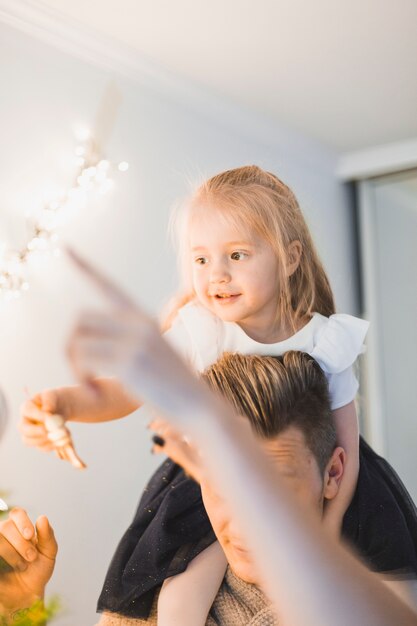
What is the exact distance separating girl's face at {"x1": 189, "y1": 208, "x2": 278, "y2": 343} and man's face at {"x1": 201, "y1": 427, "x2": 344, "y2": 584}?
0.47 ft

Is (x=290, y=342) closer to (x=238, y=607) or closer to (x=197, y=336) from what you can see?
(x=197, y=336)

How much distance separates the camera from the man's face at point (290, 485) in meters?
0.90

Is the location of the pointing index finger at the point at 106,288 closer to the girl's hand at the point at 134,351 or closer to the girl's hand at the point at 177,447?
the girl's hand at the point at 134,351

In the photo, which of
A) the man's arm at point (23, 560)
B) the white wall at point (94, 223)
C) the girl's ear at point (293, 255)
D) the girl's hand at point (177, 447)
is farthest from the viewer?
the white wall at point (94, 223)

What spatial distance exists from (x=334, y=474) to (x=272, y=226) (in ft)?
1.10

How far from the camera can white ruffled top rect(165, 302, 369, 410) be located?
0.95 meters

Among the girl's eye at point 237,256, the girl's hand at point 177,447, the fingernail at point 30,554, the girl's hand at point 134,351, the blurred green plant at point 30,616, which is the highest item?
the girl's eye at point 237,256

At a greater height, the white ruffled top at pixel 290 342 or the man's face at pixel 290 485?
the white ruffled top at pixel 290 342

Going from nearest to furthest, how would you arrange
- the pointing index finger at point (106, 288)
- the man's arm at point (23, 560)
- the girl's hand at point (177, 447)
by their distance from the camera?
the pointing index finger at point (106, 288), the girl's hand at point (177, 447), the man's arm at point (23, 560)

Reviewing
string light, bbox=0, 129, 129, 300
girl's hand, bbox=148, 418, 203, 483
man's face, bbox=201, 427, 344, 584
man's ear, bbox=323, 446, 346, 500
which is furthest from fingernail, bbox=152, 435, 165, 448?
string light, bbox=0, 129, 129, 300

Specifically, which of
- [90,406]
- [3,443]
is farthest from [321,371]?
[3,443]

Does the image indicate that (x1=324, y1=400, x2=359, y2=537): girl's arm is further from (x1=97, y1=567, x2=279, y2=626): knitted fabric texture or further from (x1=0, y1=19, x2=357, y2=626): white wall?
(x1=0, y1=19, x2=357, y2=626): white wall

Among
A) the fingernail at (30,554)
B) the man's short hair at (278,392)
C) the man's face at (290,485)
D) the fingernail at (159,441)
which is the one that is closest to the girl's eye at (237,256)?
the man's short hair at (278,392)

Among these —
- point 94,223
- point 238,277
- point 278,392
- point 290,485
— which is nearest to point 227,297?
point 238,277
